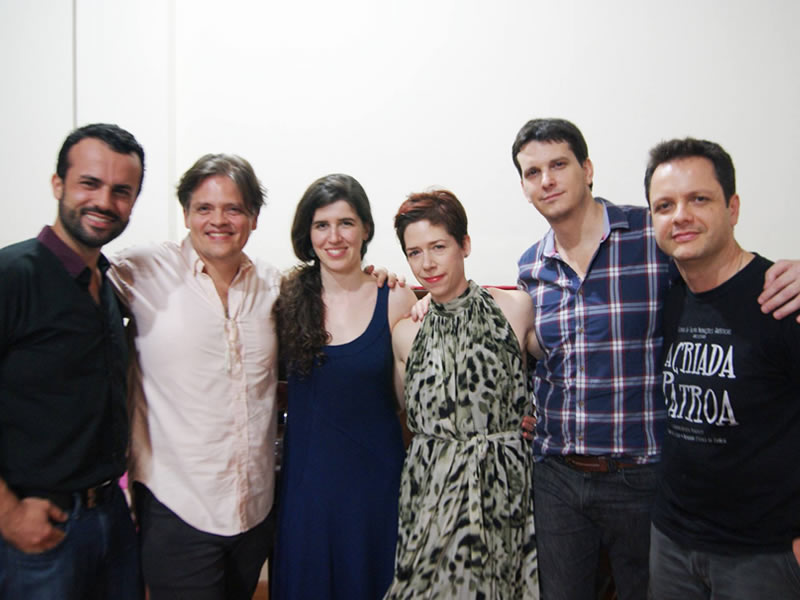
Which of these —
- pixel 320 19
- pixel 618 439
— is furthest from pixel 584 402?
pixel 320 19

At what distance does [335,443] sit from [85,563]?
28.4 inches

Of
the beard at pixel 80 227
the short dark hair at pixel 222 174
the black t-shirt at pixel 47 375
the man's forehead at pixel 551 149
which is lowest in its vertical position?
the black t-shirt at pixel 47 375

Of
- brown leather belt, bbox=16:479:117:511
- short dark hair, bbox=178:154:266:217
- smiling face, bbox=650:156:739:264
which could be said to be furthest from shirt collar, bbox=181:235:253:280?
smiling face, bbox=650:156:739:264

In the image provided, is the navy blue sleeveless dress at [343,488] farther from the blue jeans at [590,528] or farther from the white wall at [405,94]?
the white wall at [405,94]

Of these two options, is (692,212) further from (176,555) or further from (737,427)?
Result: (176,555)

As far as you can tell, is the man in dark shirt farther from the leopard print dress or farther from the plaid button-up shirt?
the plaid button-up shirt

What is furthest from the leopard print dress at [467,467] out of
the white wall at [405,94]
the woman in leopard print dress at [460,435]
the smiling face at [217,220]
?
the white wall at [405,94]

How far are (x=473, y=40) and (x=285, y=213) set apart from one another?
4.76 feet

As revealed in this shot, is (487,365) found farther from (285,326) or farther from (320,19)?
(320,19)

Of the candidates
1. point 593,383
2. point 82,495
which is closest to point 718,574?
point 593,383

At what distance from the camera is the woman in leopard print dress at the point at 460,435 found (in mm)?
1467

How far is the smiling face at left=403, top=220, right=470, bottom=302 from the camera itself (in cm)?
158

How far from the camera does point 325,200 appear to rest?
5.51 ft

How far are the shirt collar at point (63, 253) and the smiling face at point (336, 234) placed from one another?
67 cm
